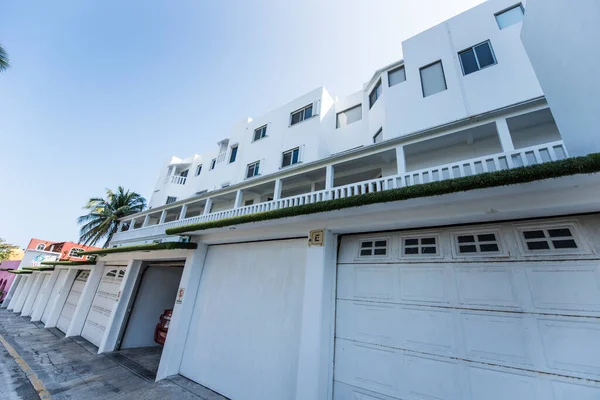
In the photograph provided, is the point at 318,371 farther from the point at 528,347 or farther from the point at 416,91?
the point at 416,91

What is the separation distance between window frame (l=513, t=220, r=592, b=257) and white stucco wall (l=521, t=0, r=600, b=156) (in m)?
1.03

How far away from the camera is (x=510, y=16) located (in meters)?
7.41

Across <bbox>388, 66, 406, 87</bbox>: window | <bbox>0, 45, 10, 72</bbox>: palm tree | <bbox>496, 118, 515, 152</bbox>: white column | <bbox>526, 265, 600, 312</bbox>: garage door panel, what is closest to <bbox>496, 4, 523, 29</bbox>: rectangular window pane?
<bbox>388, 66, 406, 87</bbox>: window

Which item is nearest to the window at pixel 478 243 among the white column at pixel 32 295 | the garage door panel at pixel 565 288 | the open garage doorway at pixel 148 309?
the garage door panel at pixel 565 288

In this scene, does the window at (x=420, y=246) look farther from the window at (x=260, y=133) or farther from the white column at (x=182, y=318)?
the window at (x=260, y=133)

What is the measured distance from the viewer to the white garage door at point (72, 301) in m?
12.1

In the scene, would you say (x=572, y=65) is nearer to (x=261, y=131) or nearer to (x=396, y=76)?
(x=396, y=76)

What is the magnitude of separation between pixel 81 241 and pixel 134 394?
24.7 meters

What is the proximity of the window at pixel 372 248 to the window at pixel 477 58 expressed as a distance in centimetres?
688

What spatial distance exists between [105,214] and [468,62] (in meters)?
29.4

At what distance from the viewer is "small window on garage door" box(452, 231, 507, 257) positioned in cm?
365

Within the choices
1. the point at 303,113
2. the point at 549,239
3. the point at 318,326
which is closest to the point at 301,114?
the point at 303,113

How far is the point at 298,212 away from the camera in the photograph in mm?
4699

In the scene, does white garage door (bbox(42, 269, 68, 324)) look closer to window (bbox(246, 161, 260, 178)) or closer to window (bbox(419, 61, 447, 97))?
window (bbox(246, 161, 260, 178))
